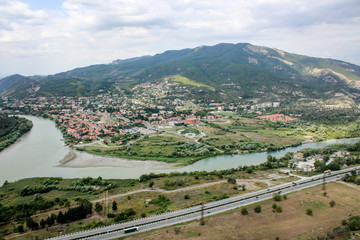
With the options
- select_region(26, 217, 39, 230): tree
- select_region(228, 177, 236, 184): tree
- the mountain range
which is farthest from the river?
the mountain range

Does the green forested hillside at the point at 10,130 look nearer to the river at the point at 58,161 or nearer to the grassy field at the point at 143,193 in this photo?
the river at the point at 58,161

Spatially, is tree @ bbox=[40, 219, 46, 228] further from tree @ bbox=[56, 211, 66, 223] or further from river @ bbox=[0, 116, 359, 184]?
river @ bbox=[0, 116, 359, 184]

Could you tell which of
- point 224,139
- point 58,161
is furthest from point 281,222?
point 58,161

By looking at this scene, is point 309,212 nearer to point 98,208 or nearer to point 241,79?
point 98,208

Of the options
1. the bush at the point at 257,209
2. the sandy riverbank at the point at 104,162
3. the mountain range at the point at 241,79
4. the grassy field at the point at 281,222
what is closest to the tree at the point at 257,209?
the bush at the point at 257,209

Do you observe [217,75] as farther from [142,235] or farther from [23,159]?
[142,235]
